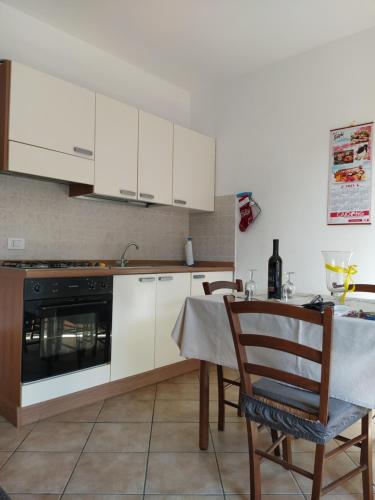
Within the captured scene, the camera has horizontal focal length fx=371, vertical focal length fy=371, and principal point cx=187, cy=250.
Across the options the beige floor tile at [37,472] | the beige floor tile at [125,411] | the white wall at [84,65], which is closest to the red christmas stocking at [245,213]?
the white wall at [84,65]

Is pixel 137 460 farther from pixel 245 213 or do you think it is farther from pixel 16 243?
pixel 245 213

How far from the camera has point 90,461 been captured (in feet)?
5.91

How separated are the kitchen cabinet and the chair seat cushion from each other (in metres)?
1.91

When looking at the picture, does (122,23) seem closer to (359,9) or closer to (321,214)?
(359,9)

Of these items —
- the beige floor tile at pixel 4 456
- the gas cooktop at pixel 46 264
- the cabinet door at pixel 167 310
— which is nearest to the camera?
the beige floor tile at pixel 4 456

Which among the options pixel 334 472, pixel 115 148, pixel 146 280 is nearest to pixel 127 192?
pixel 115 148

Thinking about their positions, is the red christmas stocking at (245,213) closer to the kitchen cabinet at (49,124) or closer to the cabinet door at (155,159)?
the cabinet door at (155,159)

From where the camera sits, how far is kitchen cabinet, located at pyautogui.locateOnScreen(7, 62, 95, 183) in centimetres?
232

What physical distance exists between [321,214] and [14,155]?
2.26 meters

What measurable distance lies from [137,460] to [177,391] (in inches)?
37.6

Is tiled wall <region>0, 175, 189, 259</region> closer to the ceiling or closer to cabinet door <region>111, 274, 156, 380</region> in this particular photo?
cabinet door <region>111, 274, 156, 380</region>

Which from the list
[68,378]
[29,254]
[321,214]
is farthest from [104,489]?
[321,214]

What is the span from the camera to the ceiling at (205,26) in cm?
251

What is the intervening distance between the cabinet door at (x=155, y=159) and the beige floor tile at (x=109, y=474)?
1913 mm
